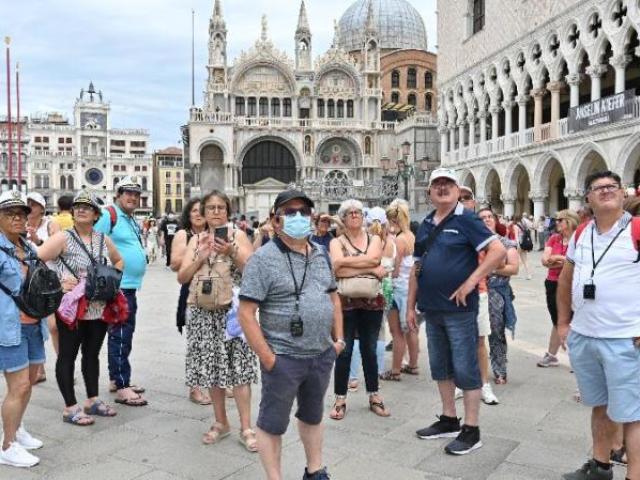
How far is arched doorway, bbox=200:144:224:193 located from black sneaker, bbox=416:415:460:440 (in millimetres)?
42842

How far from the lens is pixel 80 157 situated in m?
92.5

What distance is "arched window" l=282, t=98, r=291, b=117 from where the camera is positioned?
4806 centimetres

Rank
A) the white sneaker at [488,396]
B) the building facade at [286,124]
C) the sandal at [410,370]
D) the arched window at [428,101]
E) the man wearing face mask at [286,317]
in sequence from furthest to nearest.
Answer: the arched window at [428,101], the building facade at [286,124], the sandal at [410,370], the white sneaker at [488,396], the man wearing face mask at [286,317]

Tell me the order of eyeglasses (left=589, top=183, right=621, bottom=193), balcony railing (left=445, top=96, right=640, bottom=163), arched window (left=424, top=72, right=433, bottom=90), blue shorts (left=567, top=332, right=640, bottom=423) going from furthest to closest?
1. arched window (left=424, top=72, right=433, bottom=90)
2. balcony railing (left=445, top=96, right=640, bottom=163)
3. eyeglasses (left=589, top=183, right=621, bottom=193)
4. blue shorts (left=567, top=332, right=640, bottom=423)

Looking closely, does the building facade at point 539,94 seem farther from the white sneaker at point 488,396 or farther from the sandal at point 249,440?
the sandal at point 249,440

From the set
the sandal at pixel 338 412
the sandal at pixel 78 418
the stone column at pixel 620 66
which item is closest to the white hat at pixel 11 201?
the sandal at pixel 78 418

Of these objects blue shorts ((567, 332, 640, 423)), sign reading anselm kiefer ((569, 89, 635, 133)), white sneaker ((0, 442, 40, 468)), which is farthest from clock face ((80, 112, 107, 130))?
blue shorts ((567, 332, 640, 423))

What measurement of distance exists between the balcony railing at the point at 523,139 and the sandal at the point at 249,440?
18629mm

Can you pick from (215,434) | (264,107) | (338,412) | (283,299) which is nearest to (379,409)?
(338,412)

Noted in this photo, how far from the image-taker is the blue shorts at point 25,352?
413 centimetres

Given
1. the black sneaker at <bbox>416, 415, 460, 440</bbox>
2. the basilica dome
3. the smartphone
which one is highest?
the basilica dome

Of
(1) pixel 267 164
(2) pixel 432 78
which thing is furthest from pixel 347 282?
(2) pixel 432 78

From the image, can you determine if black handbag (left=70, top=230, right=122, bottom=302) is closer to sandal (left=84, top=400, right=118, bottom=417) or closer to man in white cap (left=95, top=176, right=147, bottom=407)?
man in white cap (left=95, top=176, right=147, bottom=407)

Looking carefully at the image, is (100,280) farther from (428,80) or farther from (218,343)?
(428,80)
